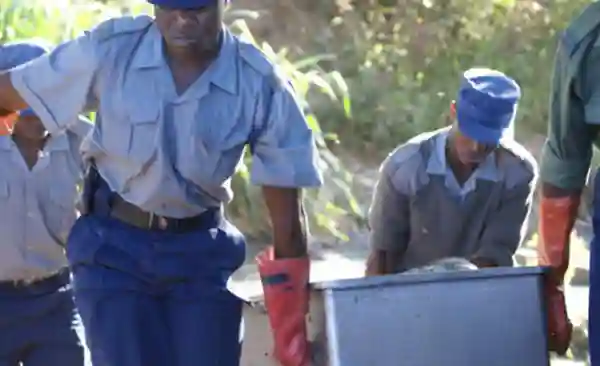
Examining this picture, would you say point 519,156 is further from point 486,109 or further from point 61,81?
point 61,81

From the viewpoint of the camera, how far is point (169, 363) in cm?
302

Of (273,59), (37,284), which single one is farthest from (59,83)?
(273,59)

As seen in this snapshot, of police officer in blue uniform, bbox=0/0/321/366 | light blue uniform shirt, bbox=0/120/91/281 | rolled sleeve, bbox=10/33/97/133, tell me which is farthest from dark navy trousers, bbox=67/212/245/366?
light blue uniform shirt, bbox=0/120/91/281

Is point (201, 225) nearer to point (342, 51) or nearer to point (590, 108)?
point (590, 108)

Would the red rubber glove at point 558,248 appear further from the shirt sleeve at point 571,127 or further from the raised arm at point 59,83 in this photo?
the raised arm at point 59,83

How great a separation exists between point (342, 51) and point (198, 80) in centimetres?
560

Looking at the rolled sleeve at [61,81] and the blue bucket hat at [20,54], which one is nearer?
the rolled sleeve at [61,81]

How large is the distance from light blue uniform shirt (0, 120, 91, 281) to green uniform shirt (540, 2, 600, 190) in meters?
1.28

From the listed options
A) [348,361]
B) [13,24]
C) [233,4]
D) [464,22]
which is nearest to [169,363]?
[348,361]

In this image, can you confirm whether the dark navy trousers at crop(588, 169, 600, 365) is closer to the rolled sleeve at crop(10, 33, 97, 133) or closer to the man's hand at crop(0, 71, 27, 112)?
the rolled sleeve at crop(10, 33, 97, 133)

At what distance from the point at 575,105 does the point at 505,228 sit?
0.81 meters

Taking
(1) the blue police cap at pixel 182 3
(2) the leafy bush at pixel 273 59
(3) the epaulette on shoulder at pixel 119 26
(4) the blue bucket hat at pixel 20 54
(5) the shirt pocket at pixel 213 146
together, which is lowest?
(2) the leafy bush at pixel 273 59

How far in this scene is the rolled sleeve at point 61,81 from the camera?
2.93 m

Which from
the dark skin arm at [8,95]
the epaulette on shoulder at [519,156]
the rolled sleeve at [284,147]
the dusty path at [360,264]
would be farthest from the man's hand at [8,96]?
the dusty path at [360,264]
